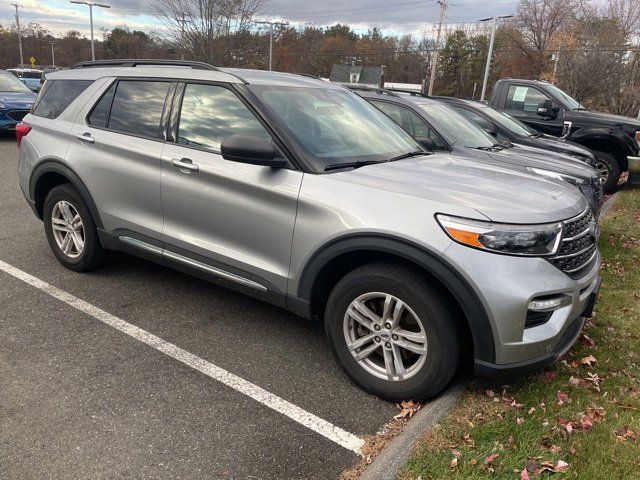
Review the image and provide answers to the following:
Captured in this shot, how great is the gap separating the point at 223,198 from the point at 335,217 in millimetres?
870

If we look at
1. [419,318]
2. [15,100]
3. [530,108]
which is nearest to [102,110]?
[419,318]

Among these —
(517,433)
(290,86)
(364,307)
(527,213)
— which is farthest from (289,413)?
(290,86)

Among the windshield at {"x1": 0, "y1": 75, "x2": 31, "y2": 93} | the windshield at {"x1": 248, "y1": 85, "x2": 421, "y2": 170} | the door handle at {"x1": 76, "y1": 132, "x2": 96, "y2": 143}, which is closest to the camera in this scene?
the windshield at {"x1": 248, "y1": 85, "x2": 421, "y2": 170}

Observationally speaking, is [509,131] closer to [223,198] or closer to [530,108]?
[530,108]

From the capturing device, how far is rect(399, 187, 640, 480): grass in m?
2.41

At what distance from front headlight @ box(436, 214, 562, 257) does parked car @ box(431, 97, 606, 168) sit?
17.8 ft

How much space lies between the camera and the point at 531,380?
10.2 feet

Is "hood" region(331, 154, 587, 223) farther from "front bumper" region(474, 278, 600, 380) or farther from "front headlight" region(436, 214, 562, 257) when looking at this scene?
"front bumper" region(474, 278, 600, 380)

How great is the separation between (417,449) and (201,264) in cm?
193

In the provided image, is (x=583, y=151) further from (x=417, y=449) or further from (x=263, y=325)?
(x=417, y=449)

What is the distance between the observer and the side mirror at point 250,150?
3111 mm

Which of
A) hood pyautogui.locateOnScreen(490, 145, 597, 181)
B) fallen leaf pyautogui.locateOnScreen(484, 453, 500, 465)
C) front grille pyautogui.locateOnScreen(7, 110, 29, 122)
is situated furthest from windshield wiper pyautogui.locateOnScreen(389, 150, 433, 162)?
front grille pyautogui.locateOnScreen(7, 110, 29, 122)

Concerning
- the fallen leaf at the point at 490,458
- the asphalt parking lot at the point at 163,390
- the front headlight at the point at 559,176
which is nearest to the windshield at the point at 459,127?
the front headlight at the point at 559,176

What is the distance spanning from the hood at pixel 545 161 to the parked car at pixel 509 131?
65 centimetres
